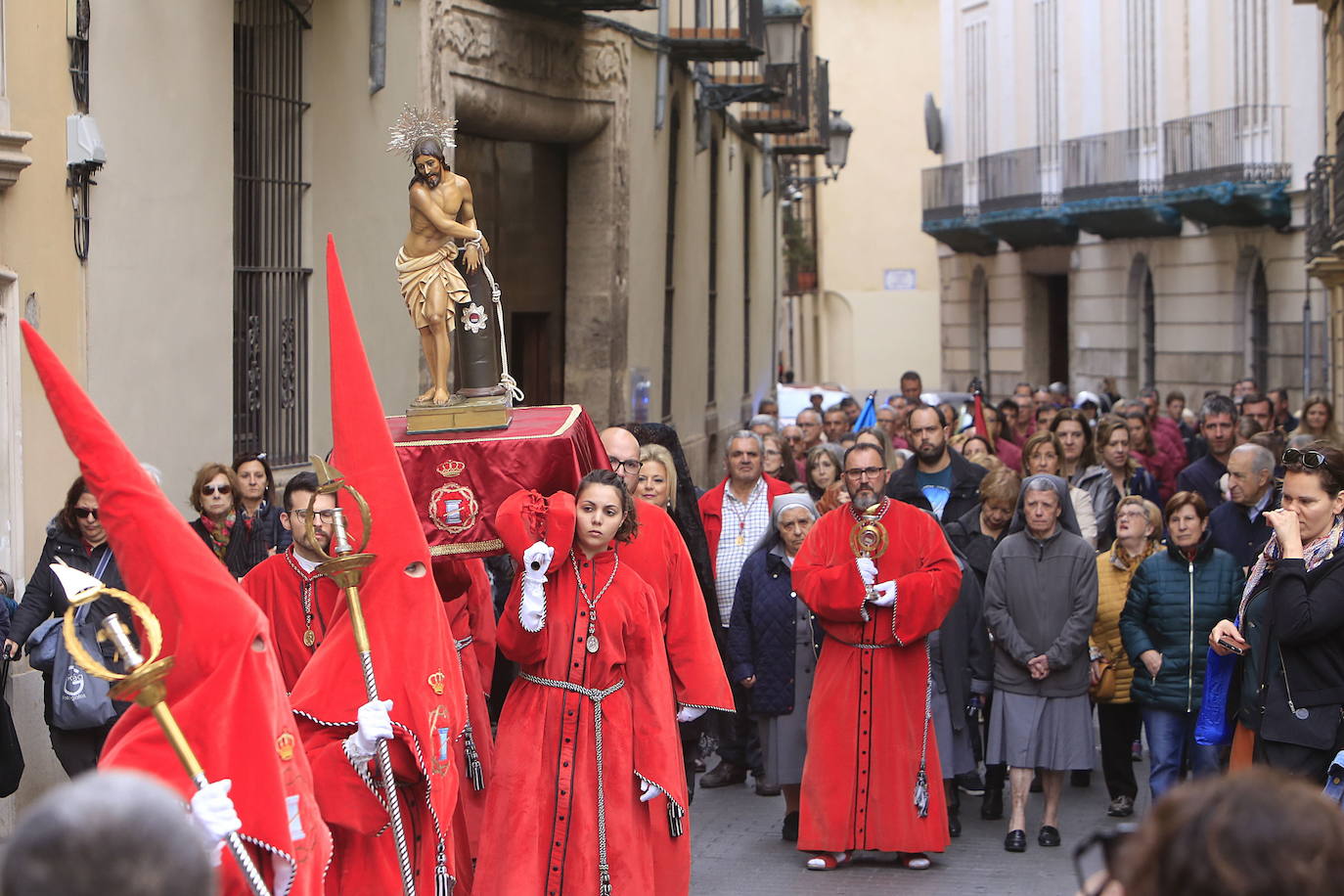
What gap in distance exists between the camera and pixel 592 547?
6.52 metres

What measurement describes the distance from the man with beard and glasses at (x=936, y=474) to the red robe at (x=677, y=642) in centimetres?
301

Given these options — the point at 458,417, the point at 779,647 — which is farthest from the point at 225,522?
the point at 779,647

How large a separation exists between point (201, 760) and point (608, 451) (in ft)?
13.1

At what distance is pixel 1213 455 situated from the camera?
39.5 ft

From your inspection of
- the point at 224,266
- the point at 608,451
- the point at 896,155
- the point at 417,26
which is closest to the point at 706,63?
the point at 417,26

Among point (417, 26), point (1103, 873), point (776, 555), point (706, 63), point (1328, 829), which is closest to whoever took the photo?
point (1328, 829)

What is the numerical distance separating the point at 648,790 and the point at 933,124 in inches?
1266

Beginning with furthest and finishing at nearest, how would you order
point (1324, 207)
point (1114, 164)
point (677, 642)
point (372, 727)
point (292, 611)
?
point (1114, 164)
point (1324, 207)
point (677, 642)
point (292, 611)
point (372, 727)

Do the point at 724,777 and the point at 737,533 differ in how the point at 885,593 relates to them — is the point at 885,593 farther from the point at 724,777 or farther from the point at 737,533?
the point at 724,777

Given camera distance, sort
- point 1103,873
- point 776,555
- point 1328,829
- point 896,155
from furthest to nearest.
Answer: point 896,155 → point 776,555 → point 1103,873 → point 1328,829

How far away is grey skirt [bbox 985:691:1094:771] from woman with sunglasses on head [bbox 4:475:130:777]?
12.6 feet

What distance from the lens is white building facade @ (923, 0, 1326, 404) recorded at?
82.9 ft

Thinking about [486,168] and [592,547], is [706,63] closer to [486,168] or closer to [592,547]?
[486,168]

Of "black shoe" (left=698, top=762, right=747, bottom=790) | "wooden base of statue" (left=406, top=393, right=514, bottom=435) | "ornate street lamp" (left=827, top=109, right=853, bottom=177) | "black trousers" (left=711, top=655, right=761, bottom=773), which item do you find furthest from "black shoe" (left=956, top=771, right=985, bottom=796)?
"ornate street lamp" (left=827, top=109, right=853, bottom=177)
